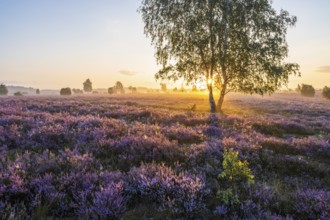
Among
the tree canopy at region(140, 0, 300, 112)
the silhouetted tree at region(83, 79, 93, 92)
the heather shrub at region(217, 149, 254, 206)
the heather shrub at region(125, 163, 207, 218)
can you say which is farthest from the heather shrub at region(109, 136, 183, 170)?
the silhouetted tree at region(83, 79, 93, 92)

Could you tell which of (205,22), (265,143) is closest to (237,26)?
(205,22)

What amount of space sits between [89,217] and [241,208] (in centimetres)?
208

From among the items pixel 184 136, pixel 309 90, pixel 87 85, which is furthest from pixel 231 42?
pixel 87 85

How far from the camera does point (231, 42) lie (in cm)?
2303

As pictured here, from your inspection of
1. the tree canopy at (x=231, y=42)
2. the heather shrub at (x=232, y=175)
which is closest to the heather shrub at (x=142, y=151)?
the heather shrub at (x=232, y=175)

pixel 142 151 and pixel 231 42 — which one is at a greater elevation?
pixel 231 42

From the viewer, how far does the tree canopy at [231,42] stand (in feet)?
72.6

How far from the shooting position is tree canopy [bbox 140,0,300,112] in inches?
872

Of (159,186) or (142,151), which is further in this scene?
(142,151)

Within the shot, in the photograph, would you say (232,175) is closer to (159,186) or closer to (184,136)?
(159,186)

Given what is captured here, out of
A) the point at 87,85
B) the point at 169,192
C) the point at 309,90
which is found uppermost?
the point at 87,85

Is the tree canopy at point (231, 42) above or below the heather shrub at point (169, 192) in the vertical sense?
above

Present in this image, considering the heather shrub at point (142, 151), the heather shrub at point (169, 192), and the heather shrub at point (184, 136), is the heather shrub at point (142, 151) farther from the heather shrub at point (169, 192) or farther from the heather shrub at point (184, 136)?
the heather shrub at point (184, 136)

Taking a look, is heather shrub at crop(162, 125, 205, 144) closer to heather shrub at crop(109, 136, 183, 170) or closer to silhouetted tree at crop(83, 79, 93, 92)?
heather shrub at crop(109, 136, 183, 170)
